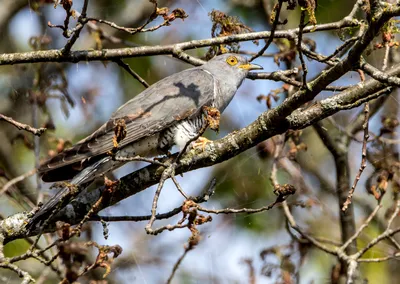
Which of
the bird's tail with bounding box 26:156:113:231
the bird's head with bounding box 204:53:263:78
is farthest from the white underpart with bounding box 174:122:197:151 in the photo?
the bird's head with bounding box 204:53:263:78

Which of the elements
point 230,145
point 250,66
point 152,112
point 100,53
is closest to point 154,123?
point 152,112

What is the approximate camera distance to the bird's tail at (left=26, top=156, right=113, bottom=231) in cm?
274

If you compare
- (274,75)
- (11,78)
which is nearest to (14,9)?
(11,78)

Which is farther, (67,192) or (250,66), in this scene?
(250,66)

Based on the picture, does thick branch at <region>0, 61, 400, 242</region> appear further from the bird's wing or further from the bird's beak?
the bird's beak

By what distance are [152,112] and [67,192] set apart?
1143 mm

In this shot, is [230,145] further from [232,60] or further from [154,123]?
[232,60]

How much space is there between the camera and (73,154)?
325cm

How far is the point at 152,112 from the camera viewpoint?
374cm

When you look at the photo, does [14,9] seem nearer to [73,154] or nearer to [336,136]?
[73,154]

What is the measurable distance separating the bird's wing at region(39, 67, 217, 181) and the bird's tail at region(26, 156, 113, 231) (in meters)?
0.07

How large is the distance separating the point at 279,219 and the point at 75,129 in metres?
2.07

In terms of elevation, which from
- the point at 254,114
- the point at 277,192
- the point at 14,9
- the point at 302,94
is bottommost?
the point at 277,192

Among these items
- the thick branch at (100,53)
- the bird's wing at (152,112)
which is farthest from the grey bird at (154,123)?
the thick branch at (100,53)
